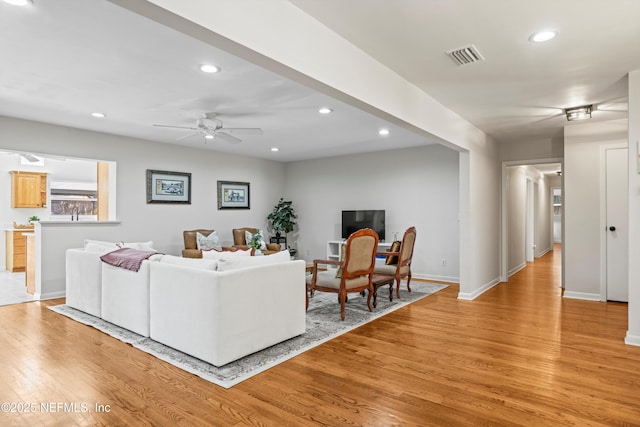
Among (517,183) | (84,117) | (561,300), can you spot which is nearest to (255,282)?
(84,117)

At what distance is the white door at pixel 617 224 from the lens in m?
4.89

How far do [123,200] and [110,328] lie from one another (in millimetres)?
2835

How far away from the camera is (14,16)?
237cm

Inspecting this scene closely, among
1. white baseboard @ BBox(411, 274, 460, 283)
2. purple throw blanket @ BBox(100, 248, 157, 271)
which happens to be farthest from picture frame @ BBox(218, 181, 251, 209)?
white baseboard @ BBox(411, 274, 460, 283)

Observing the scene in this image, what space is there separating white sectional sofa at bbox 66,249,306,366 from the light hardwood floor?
0.91 ft

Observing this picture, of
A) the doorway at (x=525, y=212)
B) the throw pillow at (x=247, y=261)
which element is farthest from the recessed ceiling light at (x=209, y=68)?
the doorway at (x=525, y=212)

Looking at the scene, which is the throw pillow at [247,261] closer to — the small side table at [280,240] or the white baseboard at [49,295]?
the white baseboard at [49,295]

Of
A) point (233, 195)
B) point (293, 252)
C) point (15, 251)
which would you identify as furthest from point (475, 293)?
point (15, 251)

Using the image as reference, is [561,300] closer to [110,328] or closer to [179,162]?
[110,328]

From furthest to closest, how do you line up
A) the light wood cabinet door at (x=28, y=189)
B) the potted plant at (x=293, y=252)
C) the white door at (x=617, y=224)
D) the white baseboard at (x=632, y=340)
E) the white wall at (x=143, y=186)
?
the potted plant at (x=293, y=252), the light wood cabinet door at (x=28, y=189), the white wall at (x=143, y=186), the white door at (x=617, y=224), the white baseboard at (x=632, y=340)

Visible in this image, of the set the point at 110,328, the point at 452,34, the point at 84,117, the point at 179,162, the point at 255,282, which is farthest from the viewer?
the point at 179,162

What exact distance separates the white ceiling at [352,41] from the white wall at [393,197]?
5.13 ft

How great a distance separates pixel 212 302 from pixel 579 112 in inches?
185

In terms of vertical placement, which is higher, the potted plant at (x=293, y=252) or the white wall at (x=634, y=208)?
the white wall at (x=634, y=208)
